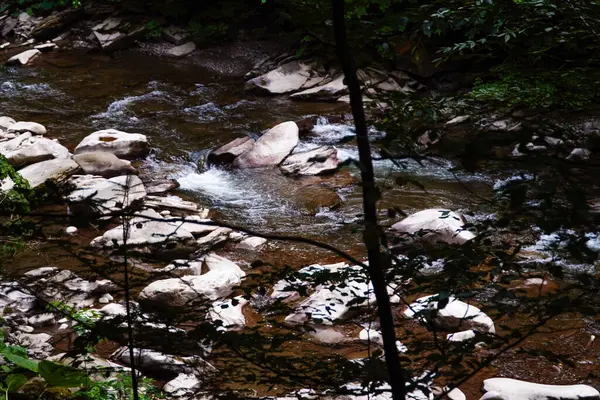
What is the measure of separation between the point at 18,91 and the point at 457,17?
362 inches

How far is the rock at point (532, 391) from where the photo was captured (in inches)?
143

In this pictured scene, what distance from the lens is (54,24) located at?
12594mm

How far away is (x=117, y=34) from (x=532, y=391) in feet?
33.3

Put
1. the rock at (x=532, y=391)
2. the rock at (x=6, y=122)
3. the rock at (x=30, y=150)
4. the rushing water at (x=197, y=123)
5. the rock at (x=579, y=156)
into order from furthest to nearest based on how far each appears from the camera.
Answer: the rock at (x=6, y=122) → the rock at (x=30, y=150) → the rushing water at (x=197, y=123) → the rock at (x=532, y=391) → the rock at (x=579, y=156)

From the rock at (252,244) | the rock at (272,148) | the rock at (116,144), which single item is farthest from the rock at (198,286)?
the rock at (116,144)

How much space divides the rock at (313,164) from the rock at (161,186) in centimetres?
121

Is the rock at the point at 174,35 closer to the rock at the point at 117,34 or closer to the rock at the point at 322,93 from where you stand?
the rock at the point at 117,34

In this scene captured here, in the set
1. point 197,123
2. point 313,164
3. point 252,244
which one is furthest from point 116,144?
point 252,244

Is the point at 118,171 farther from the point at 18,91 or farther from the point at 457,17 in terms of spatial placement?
the point at 457,17

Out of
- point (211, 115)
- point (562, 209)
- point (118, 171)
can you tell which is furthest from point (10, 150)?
point (562, 209)

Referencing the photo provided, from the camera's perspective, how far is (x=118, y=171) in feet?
23.0

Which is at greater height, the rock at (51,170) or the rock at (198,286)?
the rock at (198,286)

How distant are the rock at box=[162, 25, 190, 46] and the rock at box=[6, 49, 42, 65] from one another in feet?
7.27

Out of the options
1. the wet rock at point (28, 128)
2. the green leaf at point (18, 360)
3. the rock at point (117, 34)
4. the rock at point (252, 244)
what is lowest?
the rock at point (252, 244)
